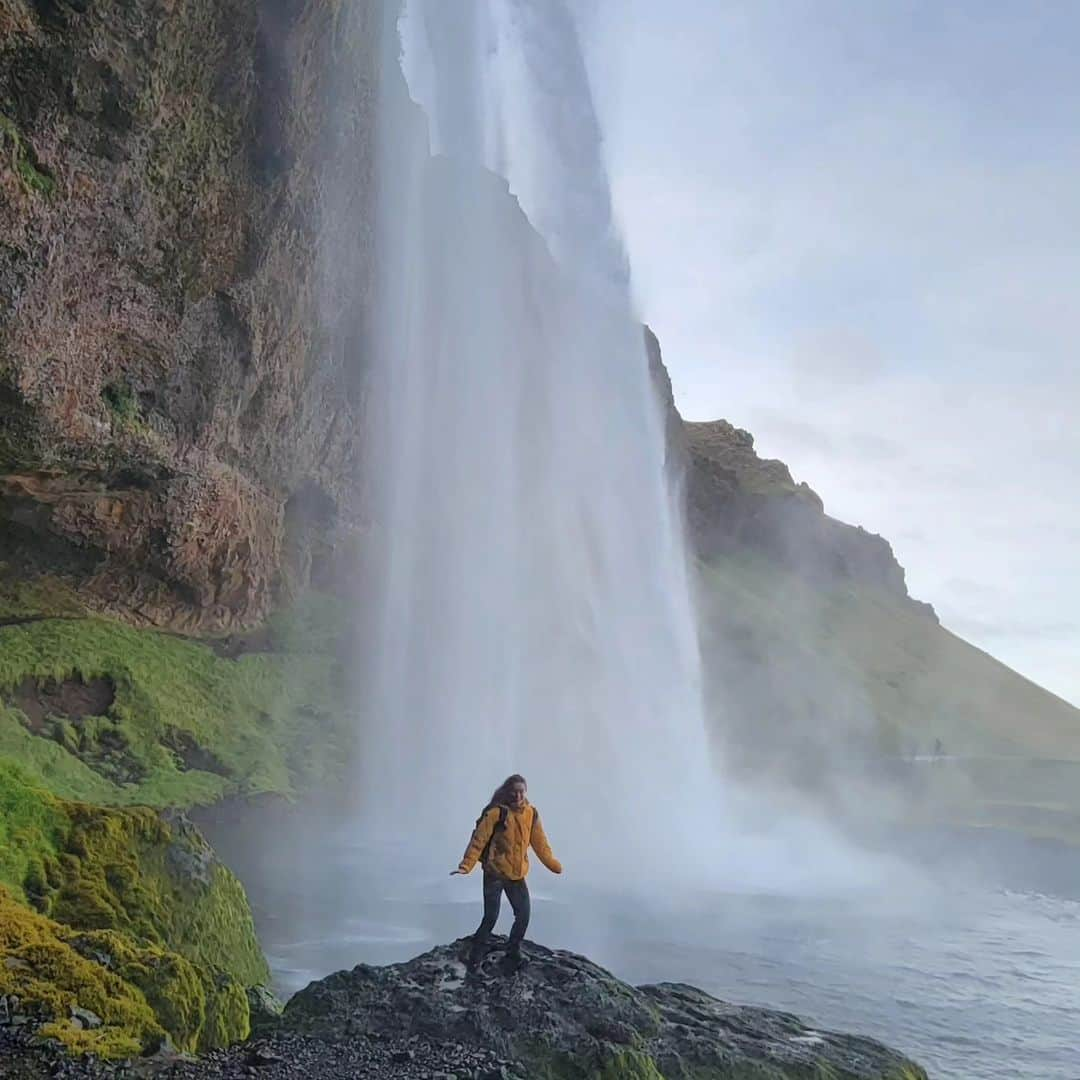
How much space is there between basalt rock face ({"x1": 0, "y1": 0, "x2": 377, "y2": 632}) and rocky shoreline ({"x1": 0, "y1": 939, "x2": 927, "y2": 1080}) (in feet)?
43.7

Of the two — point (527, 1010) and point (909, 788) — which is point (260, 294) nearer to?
point (527, 1010)

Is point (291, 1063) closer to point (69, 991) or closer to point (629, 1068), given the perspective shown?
point (69, 991)

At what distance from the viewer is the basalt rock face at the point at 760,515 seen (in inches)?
3344

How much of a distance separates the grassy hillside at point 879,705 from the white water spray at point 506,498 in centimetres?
1499

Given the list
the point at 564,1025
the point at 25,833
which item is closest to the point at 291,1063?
the point at 564,1025

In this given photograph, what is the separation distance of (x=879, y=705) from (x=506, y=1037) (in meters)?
65.0

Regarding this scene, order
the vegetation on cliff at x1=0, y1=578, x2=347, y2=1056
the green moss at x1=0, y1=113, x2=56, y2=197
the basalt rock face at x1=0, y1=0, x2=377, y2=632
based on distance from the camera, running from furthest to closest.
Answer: the basalt rock face at x1=0, y1=0, x2=377, y2=632, the green moss at x1=0, y1=113, x2=56, y2=197, the vegetation on cliff at x1=0, y1=578, x2=347, y2=1056

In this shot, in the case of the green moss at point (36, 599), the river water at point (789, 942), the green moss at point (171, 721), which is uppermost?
the green moss at point (36, 599)

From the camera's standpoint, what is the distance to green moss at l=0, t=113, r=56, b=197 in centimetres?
1627

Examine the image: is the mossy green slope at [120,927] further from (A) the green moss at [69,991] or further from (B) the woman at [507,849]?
(B) the woman at [507,849]

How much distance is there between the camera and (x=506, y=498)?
3553 centimetres

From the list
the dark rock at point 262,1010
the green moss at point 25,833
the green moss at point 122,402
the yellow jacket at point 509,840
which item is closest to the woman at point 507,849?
the yellow jacket at point 509,840

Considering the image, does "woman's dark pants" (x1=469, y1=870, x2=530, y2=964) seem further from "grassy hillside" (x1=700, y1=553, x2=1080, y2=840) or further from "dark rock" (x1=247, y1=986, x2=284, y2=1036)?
"grassy hillside" (x1=700, y1=553, x2=1080, y2=840)

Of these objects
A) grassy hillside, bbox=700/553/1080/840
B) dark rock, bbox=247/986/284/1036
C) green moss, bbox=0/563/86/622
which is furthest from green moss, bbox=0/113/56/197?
grassy hillside, bbox=700/553/1080/840
